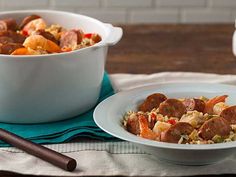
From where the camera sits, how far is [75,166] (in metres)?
1.17

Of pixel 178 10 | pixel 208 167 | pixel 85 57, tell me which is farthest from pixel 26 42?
pixel 178 10

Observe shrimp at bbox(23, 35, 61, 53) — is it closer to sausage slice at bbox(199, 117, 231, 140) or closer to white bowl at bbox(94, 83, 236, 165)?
white bowl at bbox(94, 83, 236, 165)

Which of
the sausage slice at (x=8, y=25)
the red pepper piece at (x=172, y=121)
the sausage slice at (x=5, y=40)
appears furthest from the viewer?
the sausage slice at (x=8, y=25)

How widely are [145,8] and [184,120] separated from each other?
5.54ft

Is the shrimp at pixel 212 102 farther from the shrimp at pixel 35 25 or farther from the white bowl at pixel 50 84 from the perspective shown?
the shrimp at pixel 35 25

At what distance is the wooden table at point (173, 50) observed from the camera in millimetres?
1824

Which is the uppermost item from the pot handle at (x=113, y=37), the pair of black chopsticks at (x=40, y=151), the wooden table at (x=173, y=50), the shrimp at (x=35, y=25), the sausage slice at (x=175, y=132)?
the pot handle at (x=113, y=37)

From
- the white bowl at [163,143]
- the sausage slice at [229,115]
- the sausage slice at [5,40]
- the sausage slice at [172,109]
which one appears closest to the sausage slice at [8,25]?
the sausage slice at [5,40]

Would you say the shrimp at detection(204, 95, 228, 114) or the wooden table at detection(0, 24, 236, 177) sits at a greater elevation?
the shrimp at detection(204, 95, 228, 114)

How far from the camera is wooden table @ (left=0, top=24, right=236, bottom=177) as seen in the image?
71.8 inches

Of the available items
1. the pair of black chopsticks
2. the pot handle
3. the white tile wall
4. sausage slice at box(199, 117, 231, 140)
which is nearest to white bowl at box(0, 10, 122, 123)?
the pot handle

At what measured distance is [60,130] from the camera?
1.36 metres

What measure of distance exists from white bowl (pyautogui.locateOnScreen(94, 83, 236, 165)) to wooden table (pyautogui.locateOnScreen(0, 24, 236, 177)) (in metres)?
0.35

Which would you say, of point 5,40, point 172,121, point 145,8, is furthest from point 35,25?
point 145,8
